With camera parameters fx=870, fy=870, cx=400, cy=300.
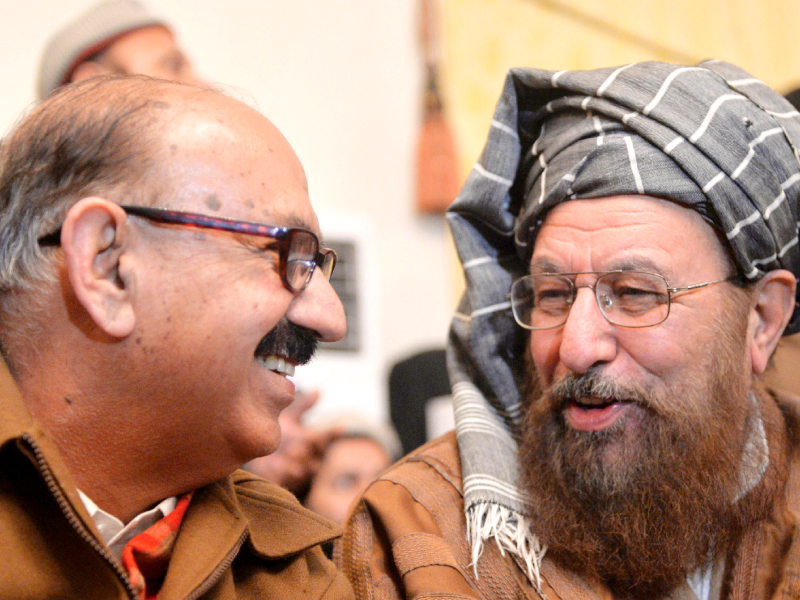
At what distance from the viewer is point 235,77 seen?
4633 mm

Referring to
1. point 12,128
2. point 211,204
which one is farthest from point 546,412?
point 12,128

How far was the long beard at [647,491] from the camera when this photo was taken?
1.93 meters

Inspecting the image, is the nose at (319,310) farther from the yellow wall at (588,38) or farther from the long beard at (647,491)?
the yellow wall at (588,38)

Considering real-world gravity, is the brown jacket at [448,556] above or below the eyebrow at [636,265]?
below

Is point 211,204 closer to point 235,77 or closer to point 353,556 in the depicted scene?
point 353,556

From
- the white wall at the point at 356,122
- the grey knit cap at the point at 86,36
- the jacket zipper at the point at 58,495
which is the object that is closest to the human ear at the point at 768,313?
the jacket zipper at the point at 58,495

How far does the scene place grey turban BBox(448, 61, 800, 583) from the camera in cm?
200

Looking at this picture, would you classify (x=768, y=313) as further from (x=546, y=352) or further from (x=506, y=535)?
(x=506, y=535)

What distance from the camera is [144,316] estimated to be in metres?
1.47

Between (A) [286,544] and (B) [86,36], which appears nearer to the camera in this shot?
(A) [286,544]

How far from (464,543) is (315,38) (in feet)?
12.5

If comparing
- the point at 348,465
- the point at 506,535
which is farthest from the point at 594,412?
the point at 348,465

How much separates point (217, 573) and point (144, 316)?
0.46 meters

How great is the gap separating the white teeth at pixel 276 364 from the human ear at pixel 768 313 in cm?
120
